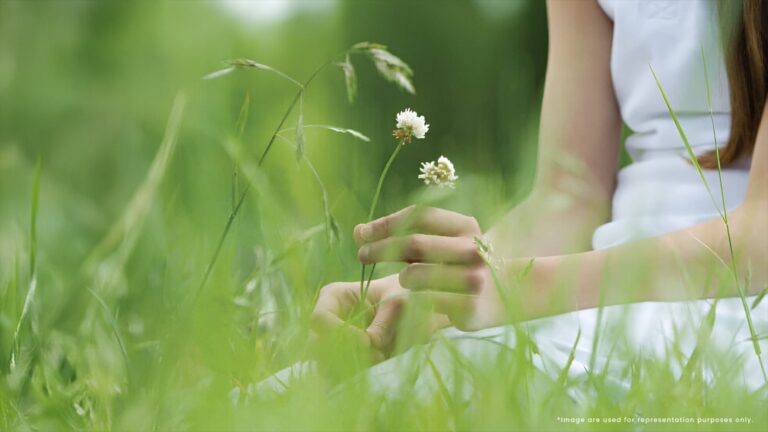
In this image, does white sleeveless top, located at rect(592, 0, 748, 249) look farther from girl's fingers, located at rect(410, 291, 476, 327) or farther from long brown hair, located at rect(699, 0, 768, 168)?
girl's fingers, located at rect(410, 291, 476, 327)

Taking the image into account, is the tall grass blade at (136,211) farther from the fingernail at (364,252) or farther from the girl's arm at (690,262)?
the girl's arm at (690,262)

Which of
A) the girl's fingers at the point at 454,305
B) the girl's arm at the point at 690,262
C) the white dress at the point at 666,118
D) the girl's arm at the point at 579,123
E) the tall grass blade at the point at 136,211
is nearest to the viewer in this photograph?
the tall grass blade at the point at 136,211

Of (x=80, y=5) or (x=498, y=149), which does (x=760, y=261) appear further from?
(x=80, y=5)

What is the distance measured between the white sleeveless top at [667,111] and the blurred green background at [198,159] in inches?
9.1

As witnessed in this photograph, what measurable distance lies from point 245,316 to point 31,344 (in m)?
0.26

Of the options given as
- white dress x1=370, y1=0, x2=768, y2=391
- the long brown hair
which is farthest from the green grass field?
the long brown hair

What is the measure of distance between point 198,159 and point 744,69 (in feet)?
2.65

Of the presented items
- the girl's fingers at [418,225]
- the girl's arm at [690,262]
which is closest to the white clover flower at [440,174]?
the girl's fingers at [418,225]

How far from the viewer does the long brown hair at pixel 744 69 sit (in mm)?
1366

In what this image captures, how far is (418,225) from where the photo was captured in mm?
1037

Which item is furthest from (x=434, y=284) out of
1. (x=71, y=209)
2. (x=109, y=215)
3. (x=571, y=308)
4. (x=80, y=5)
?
(x=80, y=5)

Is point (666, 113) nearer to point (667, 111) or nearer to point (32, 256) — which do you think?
point (667, 111)

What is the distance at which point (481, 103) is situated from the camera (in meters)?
2.86

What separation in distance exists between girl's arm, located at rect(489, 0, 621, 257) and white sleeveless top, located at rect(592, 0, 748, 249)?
0.06m
